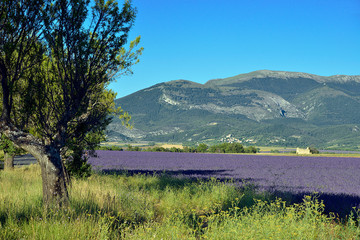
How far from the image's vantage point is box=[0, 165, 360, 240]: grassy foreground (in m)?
5.51

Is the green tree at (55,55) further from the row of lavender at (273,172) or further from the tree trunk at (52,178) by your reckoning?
the row of lavender at (273,172)

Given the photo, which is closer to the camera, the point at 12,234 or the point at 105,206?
the point at 12,234

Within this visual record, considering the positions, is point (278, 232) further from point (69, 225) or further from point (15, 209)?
point (15, 209)

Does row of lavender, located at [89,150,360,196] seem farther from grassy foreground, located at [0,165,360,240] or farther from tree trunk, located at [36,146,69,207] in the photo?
tree trunk, located at [36,146,69,207]

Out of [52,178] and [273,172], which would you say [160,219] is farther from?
[273,172]

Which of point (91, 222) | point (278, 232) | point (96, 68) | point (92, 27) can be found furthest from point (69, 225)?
point (92, 27)

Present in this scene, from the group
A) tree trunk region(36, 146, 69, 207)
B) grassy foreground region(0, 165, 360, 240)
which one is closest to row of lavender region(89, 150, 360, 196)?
grassy foreground region(0, 165, 360, 240)

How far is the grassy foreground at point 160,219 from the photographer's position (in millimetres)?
5508

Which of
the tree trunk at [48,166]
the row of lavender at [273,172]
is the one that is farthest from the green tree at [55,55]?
the row of lavender at [273,172]

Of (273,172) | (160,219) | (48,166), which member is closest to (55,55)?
(48,166)

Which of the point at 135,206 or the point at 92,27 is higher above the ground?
the point at 92,27

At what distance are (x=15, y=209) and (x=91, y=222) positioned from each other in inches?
66.1

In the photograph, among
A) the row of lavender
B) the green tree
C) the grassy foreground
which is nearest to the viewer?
the grassy foreground

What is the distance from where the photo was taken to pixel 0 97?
12.0 m
